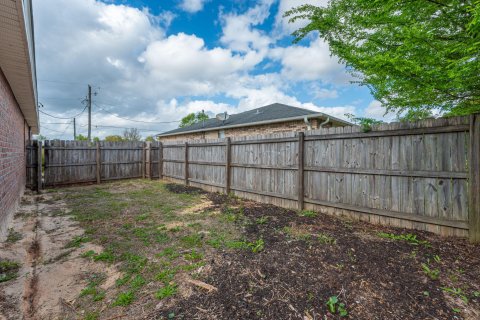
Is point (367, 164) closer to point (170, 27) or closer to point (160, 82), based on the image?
point (170, 27)

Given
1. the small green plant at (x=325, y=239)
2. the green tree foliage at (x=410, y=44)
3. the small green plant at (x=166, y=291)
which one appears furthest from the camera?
the small green plant at (x=325, y=239)

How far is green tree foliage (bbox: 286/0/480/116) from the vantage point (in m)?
2.61

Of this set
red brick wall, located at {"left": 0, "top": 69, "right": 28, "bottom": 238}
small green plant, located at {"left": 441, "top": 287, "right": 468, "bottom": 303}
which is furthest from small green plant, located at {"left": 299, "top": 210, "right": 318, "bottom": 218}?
red brick wall, located at {"left": 0, "top": 69, "right": 28, "bottom": 238}

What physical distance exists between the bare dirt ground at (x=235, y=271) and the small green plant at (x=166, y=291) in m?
0.01

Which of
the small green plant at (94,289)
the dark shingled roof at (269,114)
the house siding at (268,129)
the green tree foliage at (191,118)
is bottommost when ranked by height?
the small green plant at (94,289)

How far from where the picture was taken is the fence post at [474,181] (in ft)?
9.58

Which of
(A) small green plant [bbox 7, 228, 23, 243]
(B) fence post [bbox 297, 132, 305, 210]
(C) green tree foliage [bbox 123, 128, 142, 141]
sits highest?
(C) green tree foliage [bbox 123, 128, 142, 141]

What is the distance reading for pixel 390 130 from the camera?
3.79m

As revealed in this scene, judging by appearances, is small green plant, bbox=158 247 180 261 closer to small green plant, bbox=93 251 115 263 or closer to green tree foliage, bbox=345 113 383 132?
small green plant, bbox=93 251 115 263

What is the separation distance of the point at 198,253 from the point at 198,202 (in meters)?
3.29

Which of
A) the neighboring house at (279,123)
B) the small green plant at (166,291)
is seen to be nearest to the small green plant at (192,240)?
the small green plant at (166,291)

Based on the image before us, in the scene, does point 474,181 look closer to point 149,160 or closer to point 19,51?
point 19,51

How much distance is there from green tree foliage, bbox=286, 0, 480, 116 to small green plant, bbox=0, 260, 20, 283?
5.21 meters

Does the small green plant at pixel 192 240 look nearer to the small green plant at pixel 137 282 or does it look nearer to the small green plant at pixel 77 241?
the small green plant at pixel 137 282
